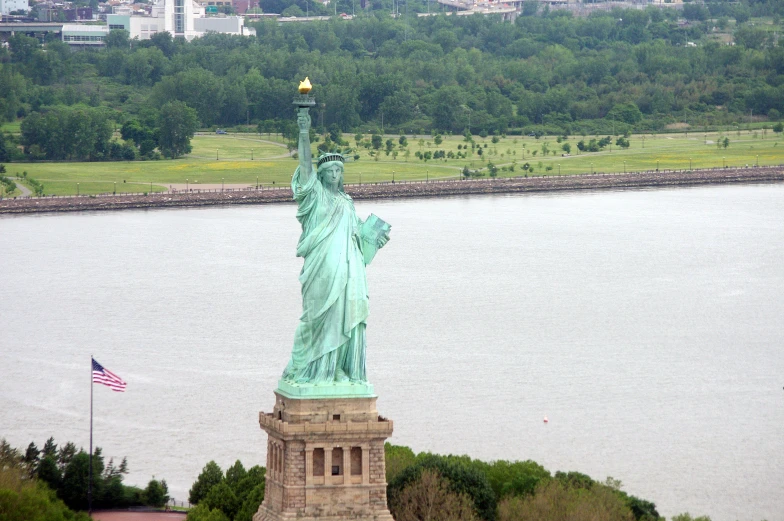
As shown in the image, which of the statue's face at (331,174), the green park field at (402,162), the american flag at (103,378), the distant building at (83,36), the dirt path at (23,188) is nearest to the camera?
the statue's face at (331,174)

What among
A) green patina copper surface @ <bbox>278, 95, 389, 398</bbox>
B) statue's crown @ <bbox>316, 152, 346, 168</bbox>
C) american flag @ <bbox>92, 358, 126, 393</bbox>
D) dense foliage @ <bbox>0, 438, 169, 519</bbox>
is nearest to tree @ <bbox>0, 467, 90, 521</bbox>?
dense foliage @ <bbox>0, 438, 169, 519</bbox>

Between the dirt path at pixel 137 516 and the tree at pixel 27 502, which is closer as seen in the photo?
the tree at pixel 27 502

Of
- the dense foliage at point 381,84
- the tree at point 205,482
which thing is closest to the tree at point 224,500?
the tree at point 205,482

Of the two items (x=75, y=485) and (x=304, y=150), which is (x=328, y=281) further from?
(x=75, y=485)

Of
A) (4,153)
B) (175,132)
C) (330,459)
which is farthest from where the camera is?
(175,132)

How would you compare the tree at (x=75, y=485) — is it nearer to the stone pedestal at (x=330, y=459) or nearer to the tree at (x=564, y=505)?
the tree at (x=564, y=505)

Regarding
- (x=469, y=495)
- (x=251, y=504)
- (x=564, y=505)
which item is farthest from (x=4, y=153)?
(x=469, y=495)

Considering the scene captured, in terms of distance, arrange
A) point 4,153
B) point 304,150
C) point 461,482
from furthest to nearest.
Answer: point 4,153
point 461,482
point 304,150
